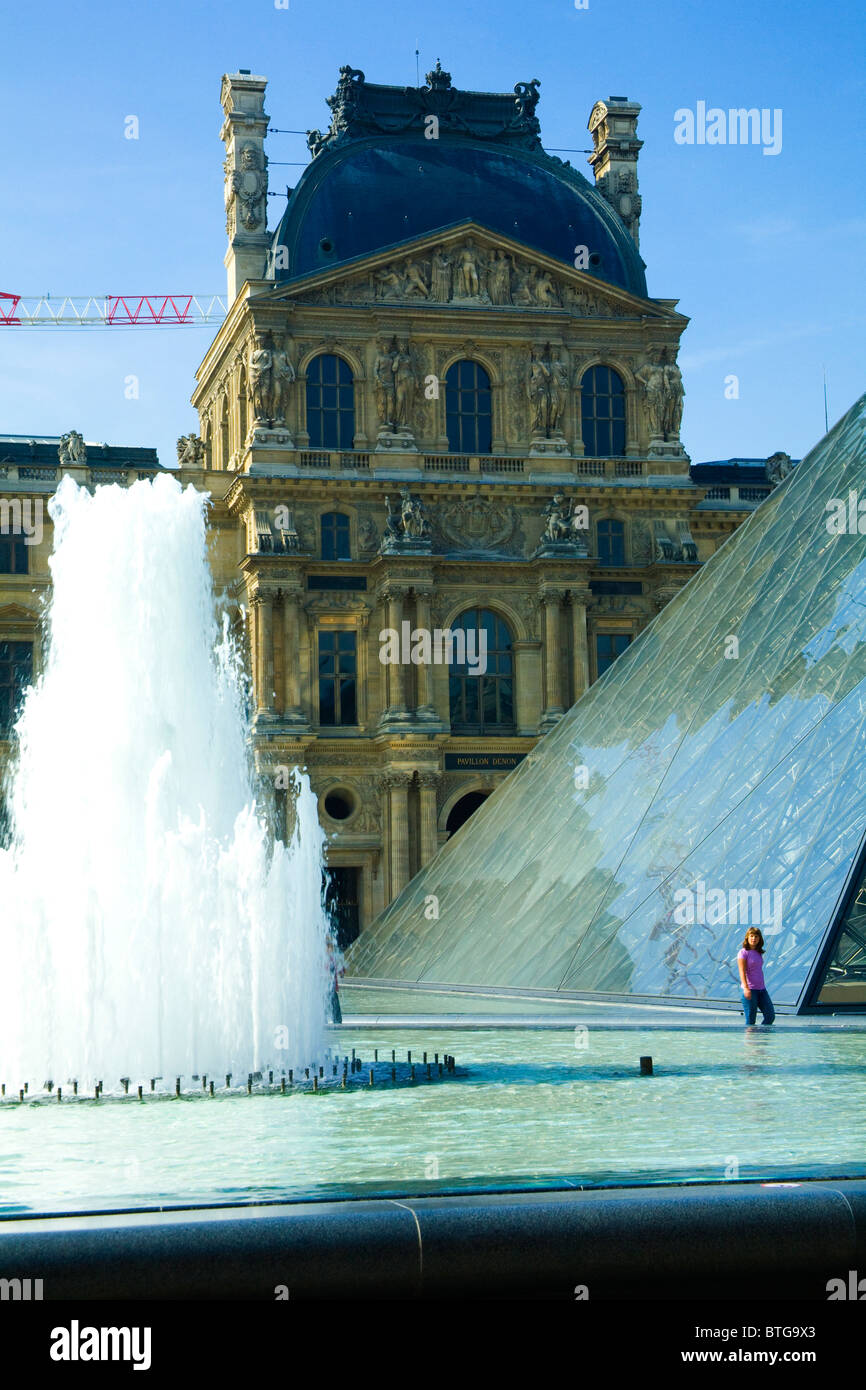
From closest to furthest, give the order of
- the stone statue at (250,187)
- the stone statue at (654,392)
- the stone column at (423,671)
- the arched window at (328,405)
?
the stone column at (423,671)
the arched window at (328,405)
the stone statue at (654,392)
the stone statue at (250,187)

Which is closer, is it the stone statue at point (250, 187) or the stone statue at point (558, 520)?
the stone statue at point (558, 520)

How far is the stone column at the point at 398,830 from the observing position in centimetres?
4269

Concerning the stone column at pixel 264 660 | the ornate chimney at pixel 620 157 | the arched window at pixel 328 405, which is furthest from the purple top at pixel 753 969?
the ornate chimney at pixel 620 157

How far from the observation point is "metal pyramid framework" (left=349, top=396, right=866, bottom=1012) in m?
19.4

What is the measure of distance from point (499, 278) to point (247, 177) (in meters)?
7.40

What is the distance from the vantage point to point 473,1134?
10328 millimetres

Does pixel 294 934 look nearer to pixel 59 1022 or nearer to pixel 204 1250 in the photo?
pixel 59 1022

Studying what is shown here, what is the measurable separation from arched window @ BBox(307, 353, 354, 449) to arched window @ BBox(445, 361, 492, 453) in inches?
102

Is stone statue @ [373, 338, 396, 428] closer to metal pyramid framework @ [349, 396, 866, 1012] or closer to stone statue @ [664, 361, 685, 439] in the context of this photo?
stone statue @ [664, 361, 685, 439]

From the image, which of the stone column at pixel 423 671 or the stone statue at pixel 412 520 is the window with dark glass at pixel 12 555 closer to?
the stone statue at pixel 412 520

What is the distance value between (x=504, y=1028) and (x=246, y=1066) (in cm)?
460

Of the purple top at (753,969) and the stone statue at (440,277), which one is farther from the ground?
the stone statue at (440,277)

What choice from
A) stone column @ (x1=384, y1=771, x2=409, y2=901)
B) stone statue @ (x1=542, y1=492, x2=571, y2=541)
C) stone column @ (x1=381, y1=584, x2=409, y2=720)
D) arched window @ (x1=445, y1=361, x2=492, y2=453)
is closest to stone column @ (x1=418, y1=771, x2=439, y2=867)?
stone column @ (x1=384, y1=771, x2=409, y2=901)

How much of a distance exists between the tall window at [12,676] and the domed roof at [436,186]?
11.5m
